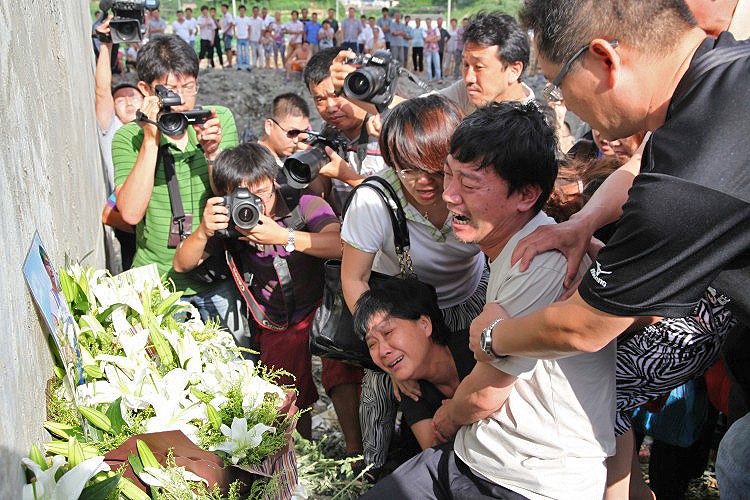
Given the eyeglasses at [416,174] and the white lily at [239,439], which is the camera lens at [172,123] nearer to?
the eyeglasses at [416,174]

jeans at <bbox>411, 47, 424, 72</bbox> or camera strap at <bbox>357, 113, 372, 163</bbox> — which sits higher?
camera strap at <bbox>357, 113, 372, 163</bbox>

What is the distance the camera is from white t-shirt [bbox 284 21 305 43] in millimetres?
18922

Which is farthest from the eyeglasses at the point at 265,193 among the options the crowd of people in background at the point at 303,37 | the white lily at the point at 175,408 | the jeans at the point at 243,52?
the jeans at the point at 243,52

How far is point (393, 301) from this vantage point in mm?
2465

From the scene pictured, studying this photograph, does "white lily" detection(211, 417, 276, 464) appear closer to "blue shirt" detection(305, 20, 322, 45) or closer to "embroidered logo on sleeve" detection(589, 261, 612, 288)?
"embroidered logo on sleeve" detection(589, 261, 612, 288)

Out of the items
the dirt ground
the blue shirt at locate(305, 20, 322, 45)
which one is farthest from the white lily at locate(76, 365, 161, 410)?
the blue shirt at locate(305, 20, 322, 45)

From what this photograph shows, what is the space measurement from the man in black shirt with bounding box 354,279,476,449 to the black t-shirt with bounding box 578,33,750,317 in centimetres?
111

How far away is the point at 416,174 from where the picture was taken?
97.9 inches

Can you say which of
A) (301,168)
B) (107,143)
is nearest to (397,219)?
(301,168)

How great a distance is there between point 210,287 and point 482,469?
1.91 metres

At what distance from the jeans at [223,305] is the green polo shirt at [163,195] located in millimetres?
46

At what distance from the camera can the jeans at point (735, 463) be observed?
1.70 m

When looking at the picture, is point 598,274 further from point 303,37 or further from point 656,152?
point 303,37

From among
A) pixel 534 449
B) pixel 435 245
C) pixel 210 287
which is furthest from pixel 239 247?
pixel 534 449
